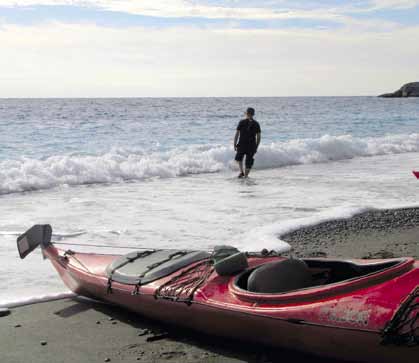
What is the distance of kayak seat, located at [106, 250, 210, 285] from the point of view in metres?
4.41

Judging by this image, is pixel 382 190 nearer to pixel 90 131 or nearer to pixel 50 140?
pixel 50 140

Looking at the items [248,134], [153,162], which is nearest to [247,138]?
[248,134]

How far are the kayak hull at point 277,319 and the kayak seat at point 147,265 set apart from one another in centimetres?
7

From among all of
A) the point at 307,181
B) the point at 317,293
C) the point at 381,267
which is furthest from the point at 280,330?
the point at 307,181

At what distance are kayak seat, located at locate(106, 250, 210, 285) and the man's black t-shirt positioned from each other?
805 cm

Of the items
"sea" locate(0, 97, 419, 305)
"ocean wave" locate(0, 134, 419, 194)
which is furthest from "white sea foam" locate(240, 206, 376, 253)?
"ocean wave" locate(0, 134, 419, 194)

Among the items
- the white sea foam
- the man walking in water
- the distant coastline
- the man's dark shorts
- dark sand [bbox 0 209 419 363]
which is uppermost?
the distant coastline

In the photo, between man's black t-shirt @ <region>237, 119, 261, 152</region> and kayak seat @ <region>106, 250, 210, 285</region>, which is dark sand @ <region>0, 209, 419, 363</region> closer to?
kayak seat @ <region>106, 250, 210, 285</region>

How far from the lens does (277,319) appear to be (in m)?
3.54

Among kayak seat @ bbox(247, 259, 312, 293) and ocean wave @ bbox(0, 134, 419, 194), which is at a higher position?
kayak seat @ bbox(247, 259, 312, 293)

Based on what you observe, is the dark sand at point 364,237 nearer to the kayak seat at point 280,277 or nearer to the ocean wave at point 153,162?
the kayak seat at point 280,277

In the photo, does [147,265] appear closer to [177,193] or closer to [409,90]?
[177,193]

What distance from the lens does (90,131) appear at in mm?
26672

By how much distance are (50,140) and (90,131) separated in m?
4.60
